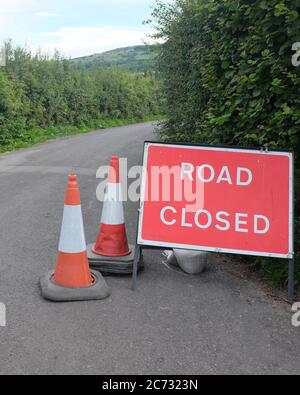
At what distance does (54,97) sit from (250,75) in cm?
1877

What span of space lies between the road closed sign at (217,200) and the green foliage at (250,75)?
264mm

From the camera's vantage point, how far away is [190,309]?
396 centimetres

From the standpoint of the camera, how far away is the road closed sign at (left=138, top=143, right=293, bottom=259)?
4273mm

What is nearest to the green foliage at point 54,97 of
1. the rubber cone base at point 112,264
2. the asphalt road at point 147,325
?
the rubber cone base at point 112,264

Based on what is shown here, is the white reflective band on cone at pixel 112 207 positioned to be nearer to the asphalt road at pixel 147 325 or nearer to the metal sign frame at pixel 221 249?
the metal sign frame at pixel 221 249

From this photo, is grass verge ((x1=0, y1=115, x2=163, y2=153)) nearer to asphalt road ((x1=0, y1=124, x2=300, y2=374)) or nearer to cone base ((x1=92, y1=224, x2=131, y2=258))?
cone base ((x1=92, y1=224, x2=131, y2=258))

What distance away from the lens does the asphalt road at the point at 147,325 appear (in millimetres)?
3107

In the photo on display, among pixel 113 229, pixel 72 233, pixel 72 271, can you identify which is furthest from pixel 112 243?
pixel 72 271

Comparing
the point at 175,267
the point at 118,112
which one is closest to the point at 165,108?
the point at 175,267

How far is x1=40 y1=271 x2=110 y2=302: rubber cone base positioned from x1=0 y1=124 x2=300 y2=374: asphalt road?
7 cm

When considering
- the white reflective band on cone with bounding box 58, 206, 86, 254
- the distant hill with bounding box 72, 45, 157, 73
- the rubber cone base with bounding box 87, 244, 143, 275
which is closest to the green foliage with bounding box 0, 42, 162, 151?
the distant hill with bounding box 72, 45, 157, 73

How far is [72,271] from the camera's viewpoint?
4133 mm

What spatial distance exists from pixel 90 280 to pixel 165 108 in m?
7.09
